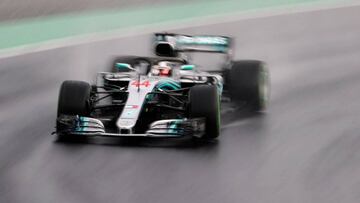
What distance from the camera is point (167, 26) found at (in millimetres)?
17234

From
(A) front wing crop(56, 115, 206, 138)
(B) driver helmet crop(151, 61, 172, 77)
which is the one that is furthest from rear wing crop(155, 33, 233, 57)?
(A) front wing crop(56, 115, 206, 138)

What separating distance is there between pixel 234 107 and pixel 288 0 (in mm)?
8302

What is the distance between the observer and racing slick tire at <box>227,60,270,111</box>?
38.1 feet

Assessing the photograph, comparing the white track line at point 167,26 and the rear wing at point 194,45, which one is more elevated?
the rear wing at point 194,45

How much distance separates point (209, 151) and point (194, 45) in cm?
255

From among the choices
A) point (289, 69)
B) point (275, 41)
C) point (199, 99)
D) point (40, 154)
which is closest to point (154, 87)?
point (199, 99)

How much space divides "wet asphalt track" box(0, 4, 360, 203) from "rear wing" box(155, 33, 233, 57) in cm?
94

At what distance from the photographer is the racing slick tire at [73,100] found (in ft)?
33.8

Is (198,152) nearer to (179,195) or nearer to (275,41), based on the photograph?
(179,195)

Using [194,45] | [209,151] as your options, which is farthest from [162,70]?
[209,151]

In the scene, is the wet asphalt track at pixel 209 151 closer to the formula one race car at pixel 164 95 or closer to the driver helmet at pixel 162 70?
the formula one race car at pixel 164 95

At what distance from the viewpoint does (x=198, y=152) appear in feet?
32.2

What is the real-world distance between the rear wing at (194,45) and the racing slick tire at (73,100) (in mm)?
1984

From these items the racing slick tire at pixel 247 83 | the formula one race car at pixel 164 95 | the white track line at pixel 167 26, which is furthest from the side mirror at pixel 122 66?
the white track line at pixel 167 26
